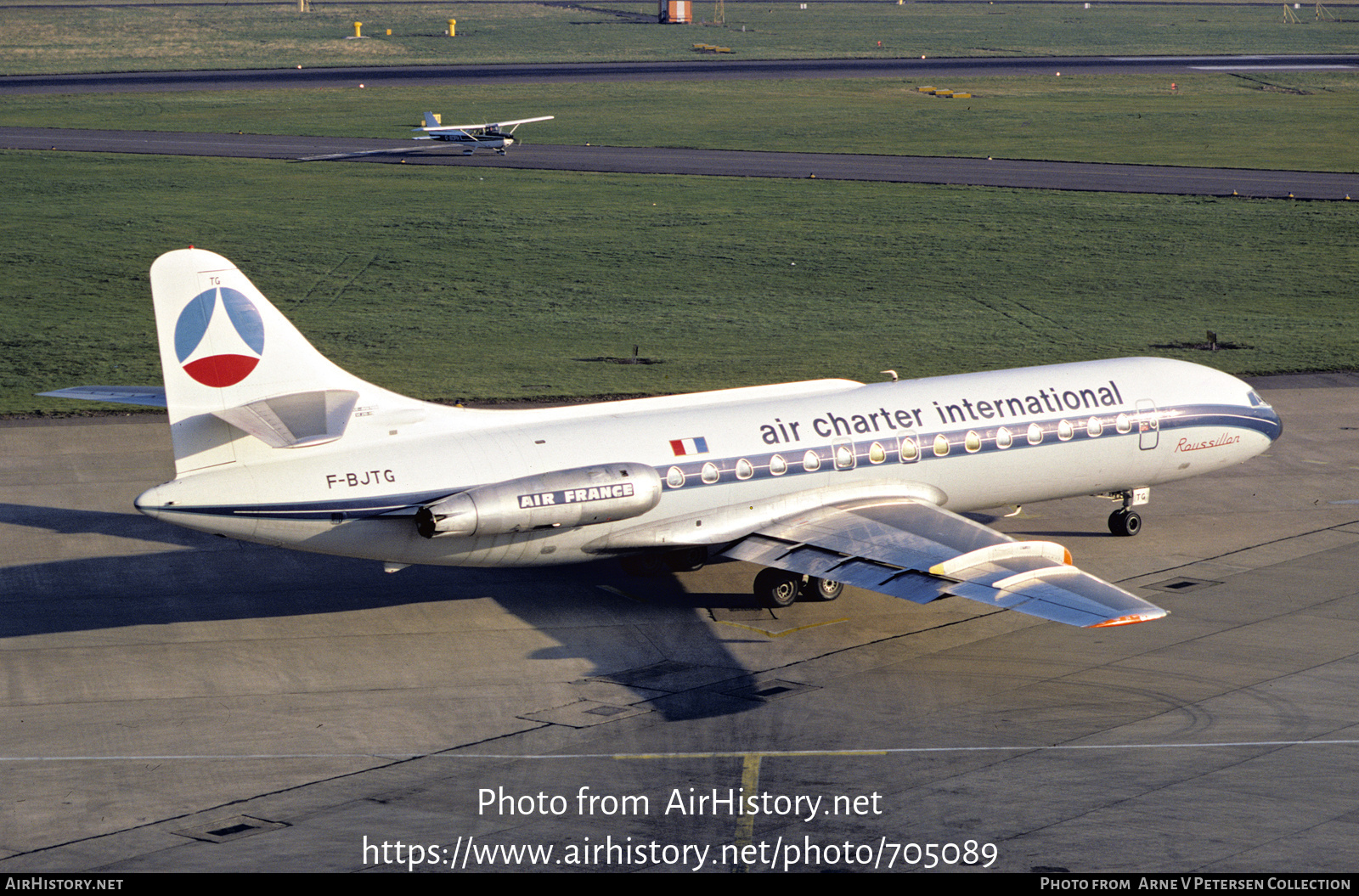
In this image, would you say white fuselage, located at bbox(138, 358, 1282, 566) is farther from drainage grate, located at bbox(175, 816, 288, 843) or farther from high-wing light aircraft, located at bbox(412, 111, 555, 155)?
high-wing light aircraft, located at bbox(412, 111, 555, 155)

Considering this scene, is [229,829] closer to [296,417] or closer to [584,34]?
[296,417]

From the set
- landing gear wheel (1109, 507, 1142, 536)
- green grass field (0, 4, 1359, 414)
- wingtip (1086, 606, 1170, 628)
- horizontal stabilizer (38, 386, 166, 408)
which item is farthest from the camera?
green grass field (0, 4, 1359, 414)

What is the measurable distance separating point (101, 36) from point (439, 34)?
110ft

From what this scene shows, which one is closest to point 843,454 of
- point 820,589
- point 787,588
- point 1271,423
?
point 820,589

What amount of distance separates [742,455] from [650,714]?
6.41 m

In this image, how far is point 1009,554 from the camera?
997 inches

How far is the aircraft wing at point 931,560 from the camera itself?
76.3 ft

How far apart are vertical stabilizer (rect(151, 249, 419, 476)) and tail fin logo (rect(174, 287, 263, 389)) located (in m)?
0.01

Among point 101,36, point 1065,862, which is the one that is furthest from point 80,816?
point 101,36

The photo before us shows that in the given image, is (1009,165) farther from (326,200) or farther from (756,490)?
(756,490)

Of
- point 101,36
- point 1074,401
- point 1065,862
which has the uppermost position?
point 101,36

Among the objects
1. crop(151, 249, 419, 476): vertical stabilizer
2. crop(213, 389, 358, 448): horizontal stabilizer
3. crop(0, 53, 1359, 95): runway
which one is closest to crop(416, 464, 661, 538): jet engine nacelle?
crop(213, 389, 358, 448): horizontal stabilizer

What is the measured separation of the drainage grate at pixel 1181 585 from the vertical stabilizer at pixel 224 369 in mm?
16263

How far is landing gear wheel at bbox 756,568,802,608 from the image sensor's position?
28.1 metres
